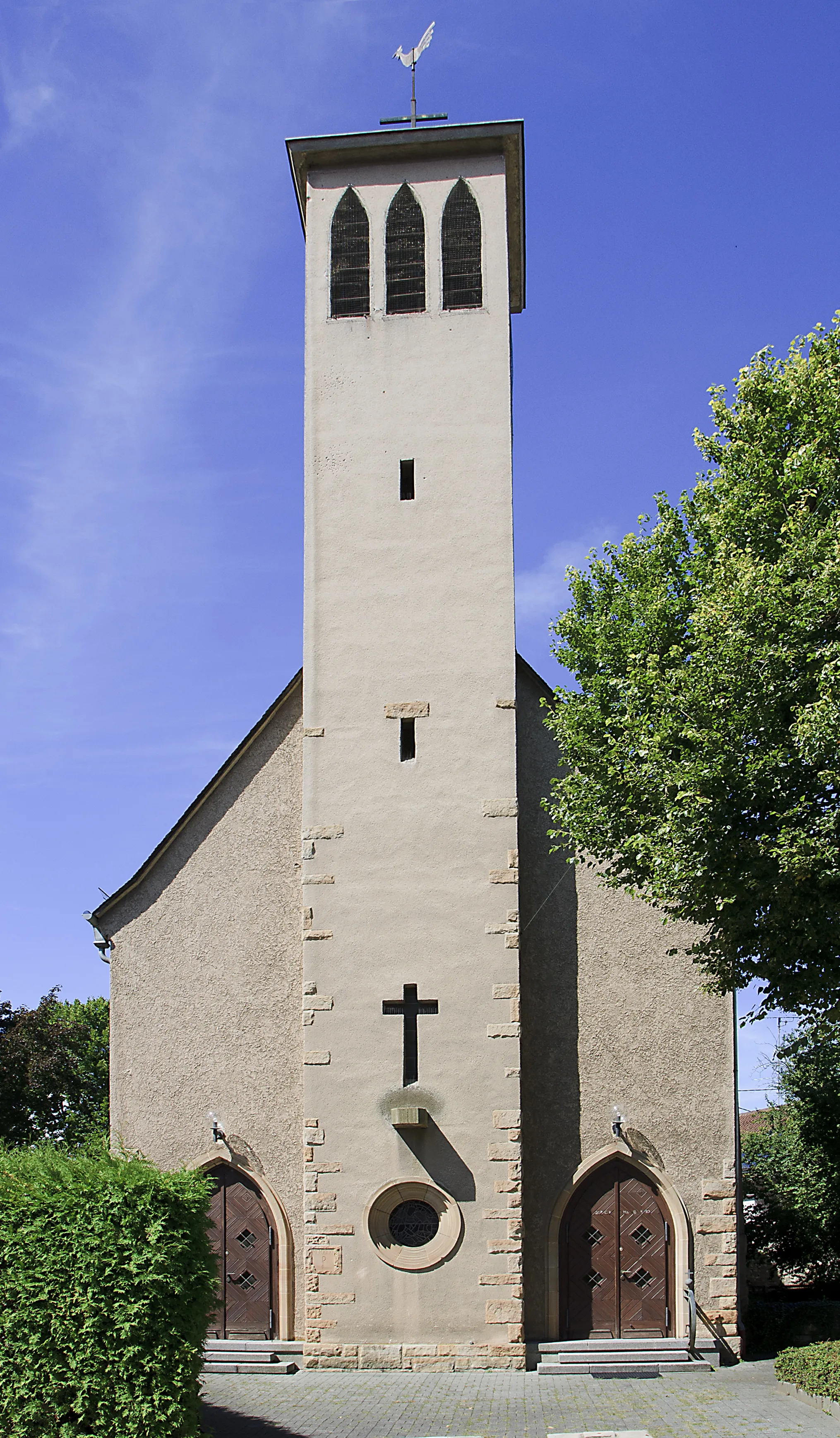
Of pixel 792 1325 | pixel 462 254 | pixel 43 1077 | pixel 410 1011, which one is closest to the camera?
pixel 410 1011

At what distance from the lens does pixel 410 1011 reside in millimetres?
14961

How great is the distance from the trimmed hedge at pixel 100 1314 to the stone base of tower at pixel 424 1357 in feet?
16.2

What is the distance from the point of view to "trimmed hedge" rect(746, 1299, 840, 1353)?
15.2m

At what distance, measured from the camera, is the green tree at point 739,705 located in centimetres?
1173

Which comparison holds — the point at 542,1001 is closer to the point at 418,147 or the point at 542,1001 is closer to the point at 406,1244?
the point at 406,1244

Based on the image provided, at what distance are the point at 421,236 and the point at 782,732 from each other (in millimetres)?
9520

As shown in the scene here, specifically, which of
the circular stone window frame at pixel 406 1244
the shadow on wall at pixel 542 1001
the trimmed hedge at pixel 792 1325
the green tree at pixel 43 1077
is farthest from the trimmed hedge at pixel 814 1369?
the green tree at pixel 43 1077

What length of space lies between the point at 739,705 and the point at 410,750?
16.9 ft

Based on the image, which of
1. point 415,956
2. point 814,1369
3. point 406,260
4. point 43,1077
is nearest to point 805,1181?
point 814,1369

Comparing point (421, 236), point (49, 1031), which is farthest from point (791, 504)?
point (49, 1031)

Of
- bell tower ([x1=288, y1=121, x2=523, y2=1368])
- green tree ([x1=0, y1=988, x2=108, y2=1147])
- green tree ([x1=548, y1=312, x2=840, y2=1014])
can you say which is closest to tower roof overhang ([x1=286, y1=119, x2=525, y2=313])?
bell tower ([x1=288, y1=121, x2=523, y2=1368])

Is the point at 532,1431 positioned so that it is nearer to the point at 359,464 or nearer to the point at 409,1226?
the point at 409,1226

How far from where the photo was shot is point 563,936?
621 inches

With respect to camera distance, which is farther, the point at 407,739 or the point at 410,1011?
the point at 407,739
